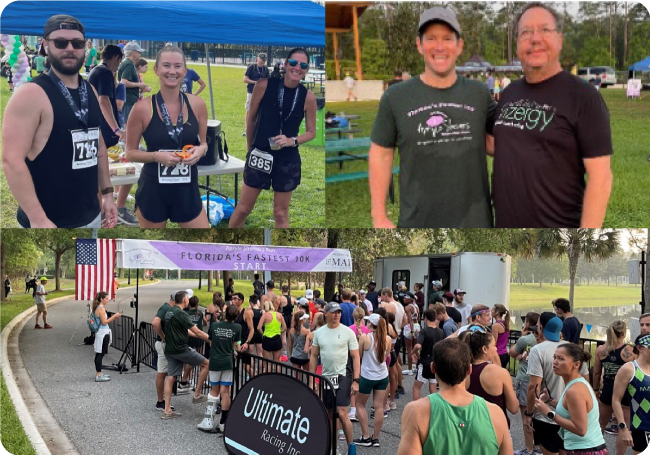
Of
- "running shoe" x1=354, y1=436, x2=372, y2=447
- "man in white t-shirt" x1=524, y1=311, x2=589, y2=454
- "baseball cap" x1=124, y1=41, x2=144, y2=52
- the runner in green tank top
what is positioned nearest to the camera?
the runner in green tank top

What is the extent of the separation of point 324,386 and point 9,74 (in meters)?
3.82

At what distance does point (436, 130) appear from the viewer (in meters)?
4.78

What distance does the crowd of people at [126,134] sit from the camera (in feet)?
19.2

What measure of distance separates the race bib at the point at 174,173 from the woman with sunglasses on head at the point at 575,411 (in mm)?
3907

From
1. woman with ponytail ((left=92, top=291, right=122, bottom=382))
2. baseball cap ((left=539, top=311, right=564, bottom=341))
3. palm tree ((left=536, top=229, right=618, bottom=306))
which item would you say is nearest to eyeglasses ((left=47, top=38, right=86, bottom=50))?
baseball cap ((left=539, top=311, right=564, bottom=341))

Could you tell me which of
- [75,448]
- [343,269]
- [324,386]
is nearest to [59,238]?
[343,269]

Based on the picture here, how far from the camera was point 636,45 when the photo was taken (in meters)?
5.95

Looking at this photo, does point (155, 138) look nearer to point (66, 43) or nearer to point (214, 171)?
point (214, 171)

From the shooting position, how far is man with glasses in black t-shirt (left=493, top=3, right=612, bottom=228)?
459 centimetres

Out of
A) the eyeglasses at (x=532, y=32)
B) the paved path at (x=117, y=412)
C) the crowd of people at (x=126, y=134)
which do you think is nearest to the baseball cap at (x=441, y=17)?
the eyeglasses at (x=532, y=32)

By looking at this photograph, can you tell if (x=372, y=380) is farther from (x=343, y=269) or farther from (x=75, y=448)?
(x=343, y=269)

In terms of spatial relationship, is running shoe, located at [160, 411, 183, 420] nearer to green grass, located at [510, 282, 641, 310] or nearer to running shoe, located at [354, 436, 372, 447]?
running shoe, located at [354, 436, 372, 447]

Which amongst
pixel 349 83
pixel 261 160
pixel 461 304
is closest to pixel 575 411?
pixel 349 83

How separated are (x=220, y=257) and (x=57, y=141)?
22.4ft
